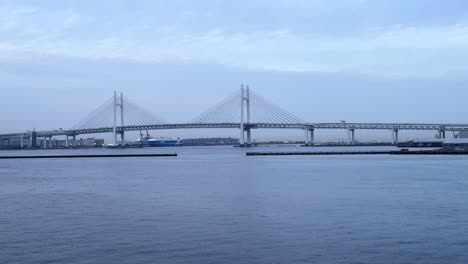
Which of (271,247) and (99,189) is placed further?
(99,189)

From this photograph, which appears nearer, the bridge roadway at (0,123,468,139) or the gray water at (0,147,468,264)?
the gray water at (0,147,468,264)

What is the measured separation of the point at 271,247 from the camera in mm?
8297

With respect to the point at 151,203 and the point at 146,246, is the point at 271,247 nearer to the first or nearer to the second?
the point at 146,246

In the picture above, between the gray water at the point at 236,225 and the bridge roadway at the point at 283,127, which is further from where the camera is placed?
the bridge roadway at the point at 283,127

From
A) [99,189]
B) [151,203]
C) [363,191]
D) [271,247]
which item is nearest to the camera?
[271,247]

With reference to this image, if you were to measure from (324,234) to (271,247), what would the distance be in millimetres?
1205

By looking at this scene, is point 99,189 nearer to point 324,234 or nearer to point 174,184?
point 174,184

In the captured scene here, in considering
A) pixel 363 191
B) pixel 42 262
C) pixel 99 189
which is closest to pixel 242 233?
pixel 42 262

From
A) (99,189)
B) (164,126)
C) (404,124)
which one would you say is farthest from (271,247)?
(404,124)

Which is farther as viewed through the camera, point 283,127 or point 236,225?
point 283,127

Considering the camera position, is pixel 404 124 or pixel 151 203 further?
pixel 404 124

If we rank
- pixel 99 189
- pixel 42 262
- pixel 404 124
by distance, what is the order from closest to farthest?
pixel 42 262 < pixel 99 189 < pixel 404 124

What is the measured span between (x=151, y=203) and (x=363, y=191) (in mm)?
5662

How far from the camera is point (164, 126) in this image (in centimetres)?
6850
